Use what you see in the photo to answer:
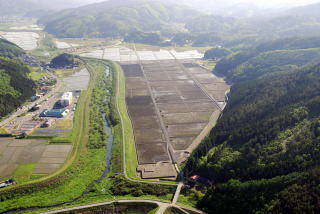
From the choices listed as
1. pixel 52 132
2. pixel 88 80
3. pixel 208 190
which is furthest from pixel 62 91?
pixel 208 190

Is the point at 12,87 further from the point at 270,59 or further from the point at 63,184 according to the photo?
the point at 270,59

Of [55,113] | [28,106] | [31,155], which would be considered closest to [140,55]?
[28,106]

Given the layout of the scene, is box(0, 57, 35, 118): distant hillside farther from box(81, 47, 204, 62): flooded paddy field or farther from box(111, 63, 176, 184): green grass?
box(81, 47, 204, 62): flooded paddy field

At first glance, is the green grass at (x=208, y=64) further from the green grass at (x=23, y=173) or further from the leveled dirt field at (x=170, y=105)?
the green grass at (x=23, y=173)

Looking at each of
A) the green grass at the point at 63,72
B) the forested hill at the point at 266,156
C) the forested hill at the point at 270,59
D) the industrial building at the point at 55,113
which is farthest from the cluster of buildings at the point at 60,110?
the forested hill at the point at 270,59

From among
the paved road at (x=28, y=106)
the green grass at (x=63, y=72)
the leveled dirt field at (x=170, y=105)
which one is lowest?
the paved road at (x=28, y=106)

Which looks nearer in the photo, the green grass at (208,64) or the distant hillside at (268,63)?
the distant hillside at (268,63)

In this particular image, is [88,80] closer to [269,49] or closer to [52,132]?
[52,132]

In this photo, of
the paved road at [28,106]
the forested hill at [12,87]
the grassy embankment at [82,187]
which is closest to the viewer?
the grassy embankment at [82,187]
